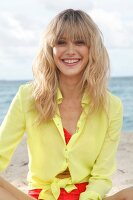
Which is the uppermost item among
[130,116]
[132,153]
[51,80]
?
[51,80]

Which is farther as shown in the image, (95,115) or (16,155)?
(16,155)

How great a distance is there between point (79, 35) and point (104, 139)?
64 centimetres

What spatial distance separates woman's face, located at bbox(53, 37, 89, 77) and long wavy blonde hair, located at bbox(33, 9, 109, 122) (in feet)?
0.09

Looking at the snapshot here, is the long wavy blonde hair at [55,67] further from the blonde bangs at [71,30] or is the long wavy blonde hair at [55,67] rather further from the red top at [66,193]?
the red top at [66,193]

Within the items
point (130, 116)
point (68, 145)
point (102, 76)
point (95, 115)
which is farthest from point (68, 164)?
point (130, 116)

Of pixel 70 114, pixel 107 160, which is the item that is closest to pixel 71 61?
pixel 70 114

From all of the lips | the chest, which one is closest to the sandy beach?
the chest

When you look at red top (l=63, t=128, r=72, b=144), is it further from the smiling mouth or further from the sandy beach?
the sandy beach

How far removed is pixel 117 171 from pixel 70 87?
2.42 meters

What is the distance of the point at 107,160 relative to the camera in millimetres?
2973

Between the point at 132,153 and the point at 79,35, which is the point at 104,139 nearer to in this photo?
the point at 79,35

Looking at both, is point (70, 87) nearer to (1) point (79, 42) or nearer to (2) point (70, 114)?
(2) point (70, 114)

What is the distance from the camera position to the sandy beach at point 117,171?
473 centimetres

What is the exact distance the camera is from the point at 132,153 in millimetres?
6168
